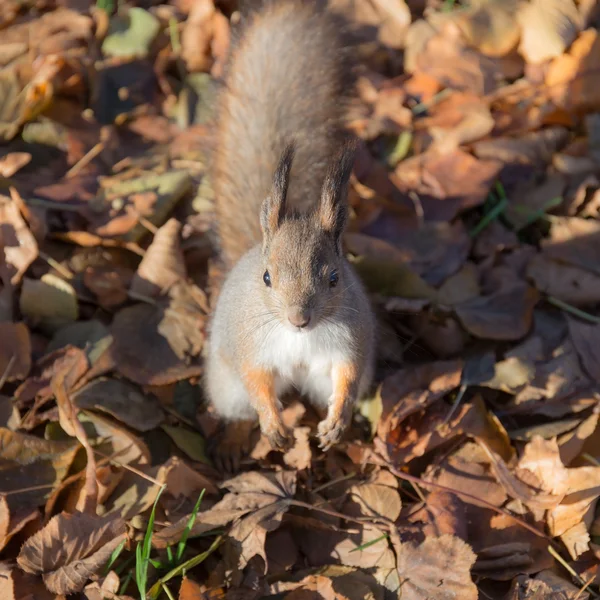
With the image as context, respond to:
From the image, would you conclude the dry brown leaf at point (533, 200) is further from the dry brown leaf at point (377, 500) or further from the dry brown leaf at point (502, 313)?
the dry brown leaf at point (377, 500)

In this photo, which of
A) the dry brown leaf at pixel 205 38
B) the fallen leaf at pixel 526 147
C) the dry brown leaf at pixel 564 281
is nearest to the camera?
the dry brown leaf at pixel 564 281

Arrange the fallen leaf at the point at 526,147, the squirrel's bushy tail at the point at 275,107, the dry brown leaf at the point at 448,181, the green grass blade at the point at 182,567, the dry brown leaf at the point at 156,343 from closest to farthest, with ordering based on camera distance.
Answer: the green grass blade at the point at 182,567, the dry brown leaf at the point at 156,343, the squirrel's bushy tail at the point at 275,107, the dry brown leaf at the point at 448,181, the fallen leaf at the point at 526,147

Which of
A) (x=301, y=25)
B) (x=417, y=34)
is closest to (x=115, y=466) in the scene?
(x=301, y=25)

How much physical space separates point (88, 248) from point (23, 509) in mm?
859

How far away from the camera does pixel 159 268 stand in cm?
214

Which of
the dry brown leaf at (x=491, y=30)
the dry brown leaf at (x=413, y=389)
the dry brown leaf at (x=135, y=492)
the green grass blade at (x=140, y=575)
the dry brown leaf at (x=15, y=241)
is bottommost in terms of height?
the dry brown leaf at (x=413, y=389)

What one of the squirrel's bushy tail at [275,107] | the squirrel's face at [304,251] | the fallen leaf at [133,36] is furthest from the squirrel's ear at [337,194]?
the fallen leaf at [133,36]

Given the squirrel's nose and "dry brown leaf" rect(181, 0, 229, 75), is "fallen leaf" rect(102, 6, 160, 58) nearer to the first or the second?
"dry brown leaf" rect(181, 0, 229, 75)

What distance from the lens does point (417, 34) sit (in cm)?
262

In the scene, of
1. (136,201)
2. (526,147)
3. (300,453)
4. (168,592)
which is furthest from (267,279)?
(526,147)

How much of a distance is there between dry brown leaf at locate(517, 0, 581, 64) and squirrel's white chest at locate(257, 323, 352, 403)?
4.87 feet

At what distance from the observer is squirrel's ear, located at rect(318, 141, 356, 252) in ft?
4.99

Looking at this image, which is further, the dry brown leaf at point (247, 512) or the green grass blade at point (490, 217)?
the green grass blade at point (490, 217)

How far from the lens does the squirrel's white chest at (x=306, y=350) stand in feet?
5.56
